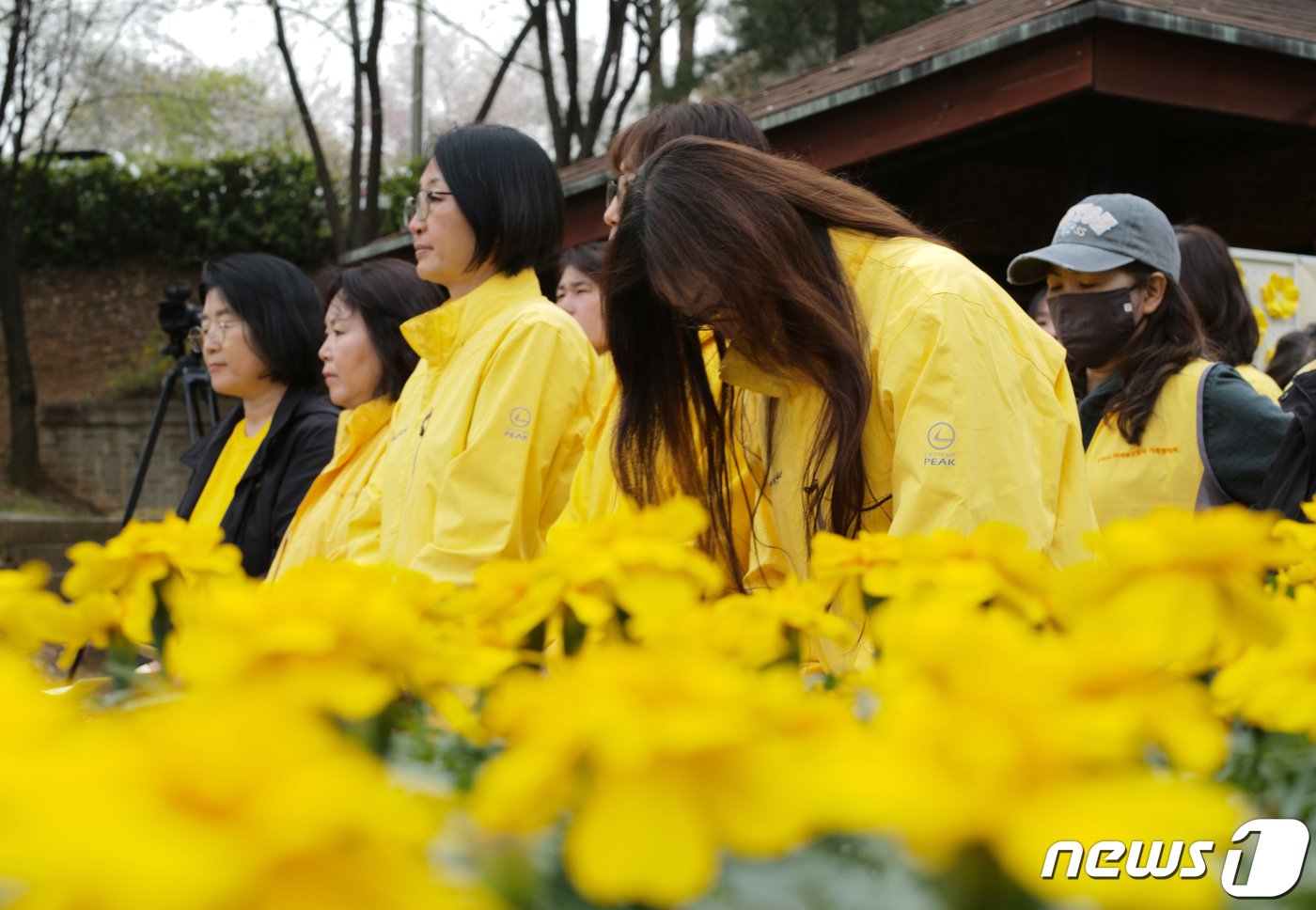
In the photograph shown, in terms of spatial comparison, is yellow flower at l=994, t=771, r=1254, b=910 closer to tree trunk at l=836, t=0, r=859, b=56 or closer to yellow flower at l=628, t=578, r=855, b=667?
yellow flower at l=628, t=578, r=855, b=667

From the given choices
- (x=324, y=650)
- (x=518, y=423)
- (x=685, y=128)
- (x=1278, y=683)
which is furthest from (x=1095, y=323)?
(x=324, y=650)

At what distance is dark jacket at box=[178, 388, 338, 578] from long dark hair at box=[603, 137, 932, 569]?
2.25m

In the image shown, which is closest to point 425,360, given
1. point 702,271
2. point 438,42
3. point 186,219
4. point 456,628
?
point 702,271

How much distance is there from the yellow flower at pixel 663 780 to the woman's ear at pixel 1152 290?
322 centimetres

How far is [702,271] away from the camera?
2102 millimetres

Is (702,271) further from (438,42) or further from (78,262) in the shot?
(438,42)

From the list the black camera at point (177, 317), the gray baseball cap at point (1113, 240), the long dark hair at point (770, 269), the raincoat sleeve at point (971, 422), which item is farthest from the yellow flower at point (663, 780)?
the black camera at point (177, 317)

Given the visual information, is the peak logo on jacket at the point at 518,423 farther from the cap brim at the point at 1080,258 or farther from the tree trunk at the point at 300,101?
the tree trunk at the point at 300,101

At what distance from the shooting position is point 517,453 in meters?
3.10

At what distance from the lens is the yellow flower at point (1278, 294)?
5035 millimetres

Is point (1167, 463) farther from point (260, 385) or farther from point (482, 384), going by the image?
point (260, 385)

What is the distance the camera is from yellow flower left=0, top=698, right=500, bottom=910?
0.42m

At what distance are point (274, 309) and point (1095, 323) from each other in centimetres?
251

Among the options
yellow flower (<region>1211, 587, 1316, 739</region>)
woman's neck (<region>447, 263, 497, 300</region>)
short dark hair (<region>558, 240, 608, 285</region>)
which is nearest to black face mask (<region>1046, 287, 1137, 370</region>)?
woman's neck (<region>447, 263, 497, 300</region>)
